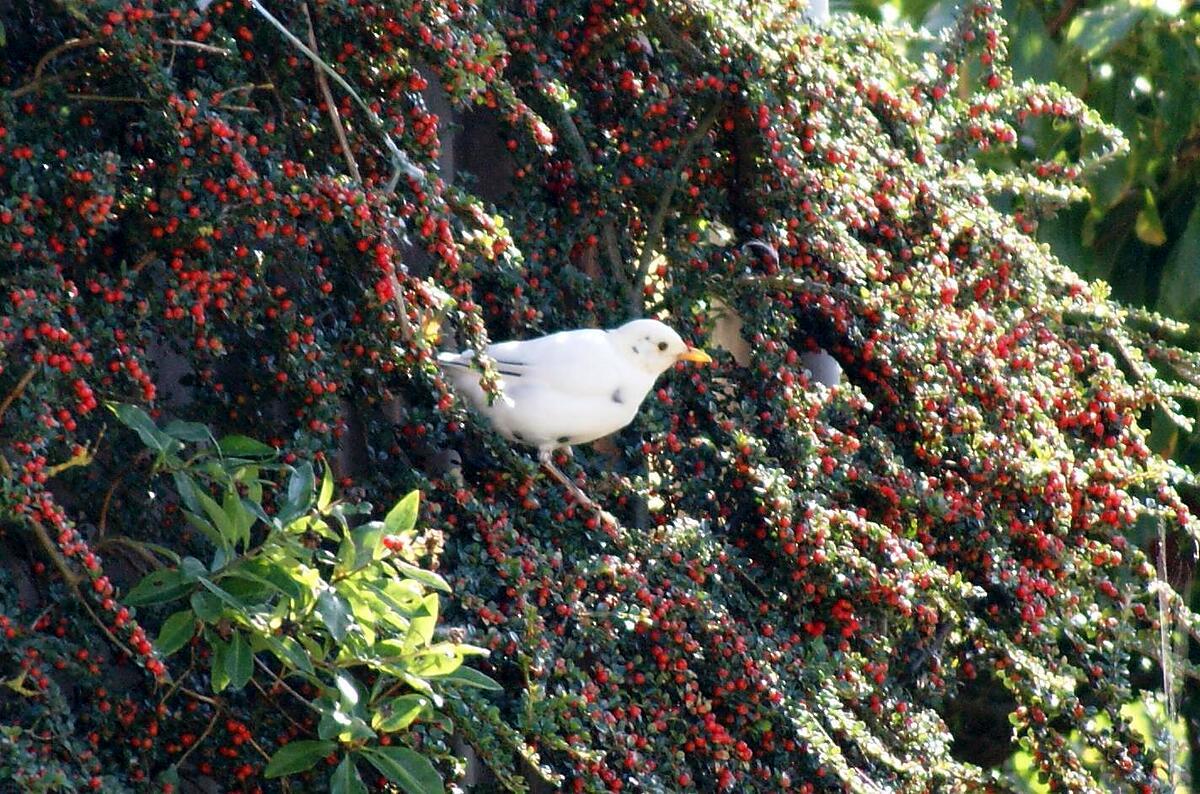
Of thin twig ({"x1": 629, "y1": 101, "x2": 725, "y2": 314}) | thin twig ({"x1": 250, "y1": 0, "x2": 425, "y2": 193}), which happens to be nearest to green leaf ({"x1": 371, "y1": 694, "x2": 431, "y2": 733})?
thin twig ({"x1": 250, "y1": 0, "x2": 425, "y2": 193})

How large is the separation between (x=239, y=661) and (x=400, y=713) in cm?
22

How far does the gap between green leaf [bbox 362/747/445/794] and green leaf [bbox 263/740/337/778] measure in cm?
7

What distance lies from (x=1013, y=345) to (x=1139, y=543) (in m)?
1.23

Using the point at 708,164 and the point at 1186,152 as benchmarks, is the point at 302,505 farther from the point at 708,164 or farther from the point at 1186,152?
the point at 1186,152

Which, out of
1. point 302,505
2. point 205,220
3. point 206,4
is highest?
point 206,4

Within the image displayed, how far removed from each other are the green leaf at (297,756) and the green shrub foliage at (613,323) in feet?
0.45

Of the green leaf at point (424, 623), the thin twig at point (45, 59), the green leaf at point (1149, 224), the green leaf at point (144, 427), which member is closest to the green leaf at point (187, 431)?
the green leaf at point (144, 427)

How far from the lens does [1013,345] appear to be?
337cm

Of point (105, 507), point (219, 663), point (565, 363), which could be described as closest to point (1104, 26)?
point (565, 363)

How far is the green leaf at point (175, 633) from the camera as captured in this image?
2.21 meters

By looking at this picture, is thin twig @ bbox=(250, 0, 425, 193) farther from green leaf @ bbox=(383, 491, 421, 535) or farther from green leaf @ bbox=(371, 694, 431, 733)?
green leaf @ bbox=(371, 694, 431, 733)

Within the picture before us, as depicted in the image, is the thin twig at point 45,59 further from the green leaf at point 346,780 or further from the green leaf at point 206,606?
the green leaf at point 346,780

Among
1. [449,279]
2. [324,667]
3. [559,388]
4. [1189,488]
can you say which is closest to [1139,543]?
[1189,488]

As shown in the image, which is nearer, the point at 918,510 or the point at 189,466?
the point at 189,466
